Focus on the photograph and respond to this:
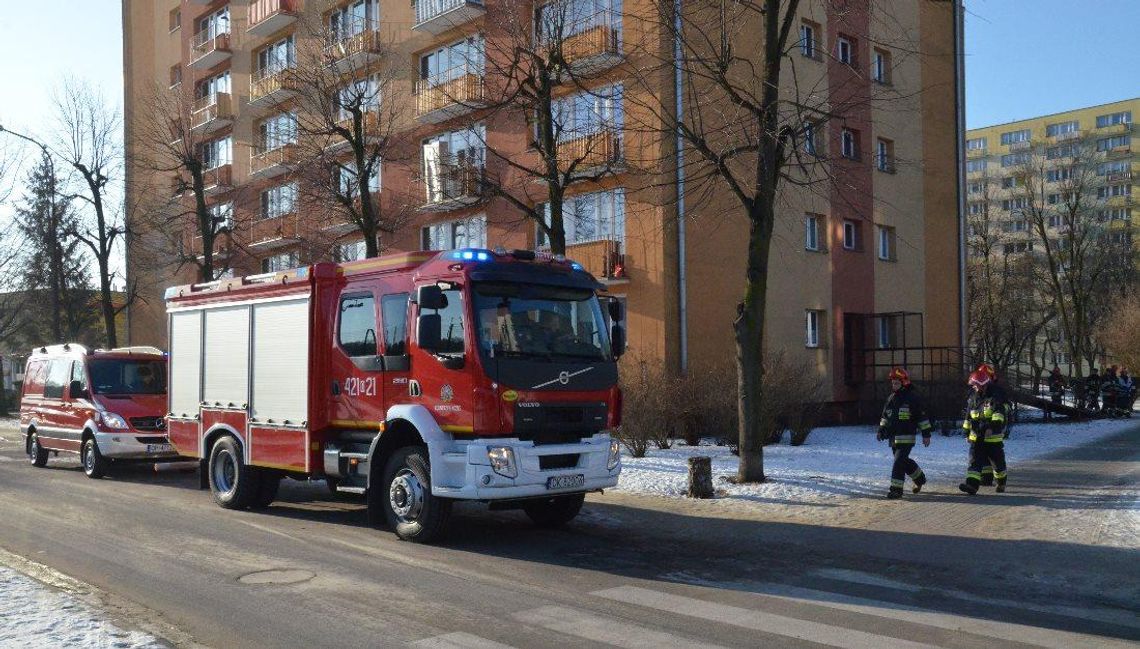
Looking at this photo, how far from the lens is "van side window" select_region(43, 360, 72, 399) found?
17797 millimetres

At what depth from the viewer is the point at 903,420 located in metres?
12.8

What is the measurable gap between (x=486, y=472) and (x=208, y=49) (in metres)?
35.7

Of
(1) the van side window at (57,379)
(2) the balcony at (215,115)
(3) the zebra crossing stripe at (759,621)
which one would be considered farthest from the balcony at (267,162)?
(3) the zebra crossing stripe at (759,621)

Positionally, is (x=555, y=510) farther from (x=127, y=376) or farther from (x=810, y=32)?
(x=810, y=32)

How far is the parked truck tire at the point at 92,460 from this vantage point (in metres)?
16.5

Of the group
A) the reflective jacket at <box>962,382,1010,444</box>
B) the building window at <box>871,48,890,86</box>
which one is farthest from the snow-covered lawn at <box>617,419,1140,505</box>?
the building window at <box>871,48,890,86</box>

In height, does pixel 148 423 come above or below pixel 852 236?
below

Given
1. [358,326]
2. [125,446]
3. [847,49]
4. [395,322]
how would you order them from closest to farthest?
[395,322] → [358,326] → [125,446] → [847,49]

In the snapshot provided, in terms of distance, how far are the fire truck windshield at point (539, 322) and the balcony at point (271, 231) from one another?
66.5 ft

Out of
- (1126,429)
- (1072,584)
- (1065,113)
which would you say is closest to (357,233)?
(1126,429)

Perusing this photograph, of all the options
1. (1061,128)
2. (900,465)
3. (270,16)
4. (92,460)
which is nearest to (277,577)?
(900,465)

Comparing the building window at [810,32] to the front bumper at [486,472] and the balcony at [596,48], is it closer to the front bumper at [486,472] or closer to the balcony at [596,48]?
the balcony at [596,48]

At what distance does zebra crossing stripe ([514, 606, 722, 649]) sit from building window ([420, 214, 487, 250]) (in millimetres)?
20609

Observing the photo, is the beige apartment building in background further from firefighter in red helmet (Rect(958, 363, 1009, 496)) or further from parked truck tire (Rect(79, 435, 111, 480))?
parked truck tire (Rect(79, 435, 111, 480))
